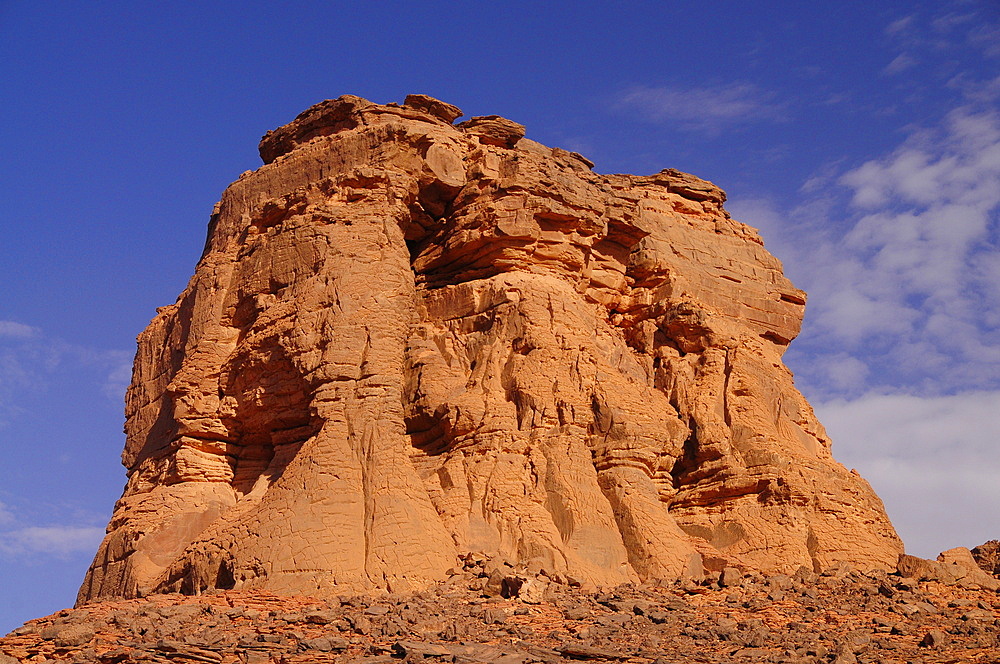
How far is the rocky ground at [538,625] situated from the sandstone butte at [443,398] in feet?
3.82

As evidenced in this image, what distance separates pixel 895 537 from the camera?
25.8 meters


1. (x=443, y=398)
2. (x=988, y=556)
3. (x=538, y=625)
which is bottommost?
(x=538, y=625)

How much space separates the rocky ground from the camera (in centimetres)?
1688

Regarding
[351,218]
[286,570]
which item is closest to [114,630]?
[286,570]

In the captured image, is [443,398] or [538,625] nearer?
[538,625]

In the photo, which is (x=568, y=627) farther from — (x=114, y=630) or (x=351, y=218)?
(x=351, y=218)

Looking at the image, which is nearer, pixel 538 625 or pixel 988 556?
pixel 538 625

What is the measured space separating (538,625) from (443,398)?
20.9 feet

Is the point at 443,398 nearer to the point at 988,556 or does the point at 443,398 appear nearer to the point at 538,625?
the point at 538,625

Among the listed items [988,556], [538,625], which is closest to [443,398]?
[538,625]

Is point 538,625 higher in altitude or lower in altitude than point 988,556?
lower

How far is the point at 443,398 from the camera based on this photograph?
24.0 metres

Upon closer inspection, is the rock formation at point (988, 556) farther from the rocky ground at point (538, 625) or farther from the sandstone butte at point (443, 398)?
the rocky ground at point (538, 625)

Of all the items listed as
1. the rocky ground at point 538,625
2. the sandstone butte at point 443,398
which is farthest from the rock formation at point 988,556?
the rocky ground at point 538,625
